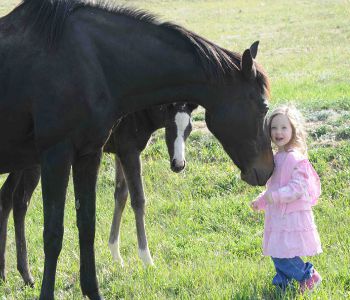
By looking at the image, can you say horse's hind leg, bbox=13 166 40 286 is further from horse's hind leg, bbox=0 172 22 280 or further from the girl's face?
the girl's face

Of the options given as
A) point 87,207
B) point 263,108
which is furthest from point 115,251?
point 263,108

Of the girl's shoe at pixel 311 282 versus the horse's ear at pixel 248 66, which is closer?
the horse's ear at pixel 248 66

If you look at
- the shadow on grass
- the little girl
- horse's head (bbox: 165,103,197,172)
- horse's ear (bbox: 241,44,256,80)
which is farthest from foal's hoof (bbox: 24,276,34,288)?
horse's ear (bbox: 241,44,256,80)

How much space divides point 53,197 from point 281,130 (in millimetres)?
1839

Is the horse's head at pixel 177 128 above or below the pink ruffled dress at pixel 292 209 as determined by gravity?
above

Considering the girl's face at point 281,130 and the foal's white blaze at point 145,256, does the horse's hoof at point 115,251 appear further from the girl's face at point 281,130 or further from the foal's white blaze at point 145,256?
the girl's face at point 281,130

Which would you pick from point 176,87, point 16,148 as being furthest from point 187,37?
point 16,148

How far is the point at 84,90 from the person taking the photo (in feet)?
15.5

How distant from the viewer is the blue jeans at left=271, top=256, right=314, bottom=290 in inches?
205

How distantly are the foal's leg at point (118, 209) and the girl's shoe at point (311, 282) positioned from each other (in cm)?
230

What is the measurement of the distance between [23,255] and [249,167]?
8.76 feet

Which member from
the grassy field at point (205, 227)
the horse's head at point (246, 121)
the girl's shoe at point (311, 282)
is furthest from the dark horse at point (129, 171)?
the girl's shoe at point (311, 282)

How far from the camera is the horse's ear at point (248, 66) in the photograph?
4.79 meters

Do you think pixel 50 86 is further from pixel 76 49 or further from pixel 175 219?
pixel 175 219
